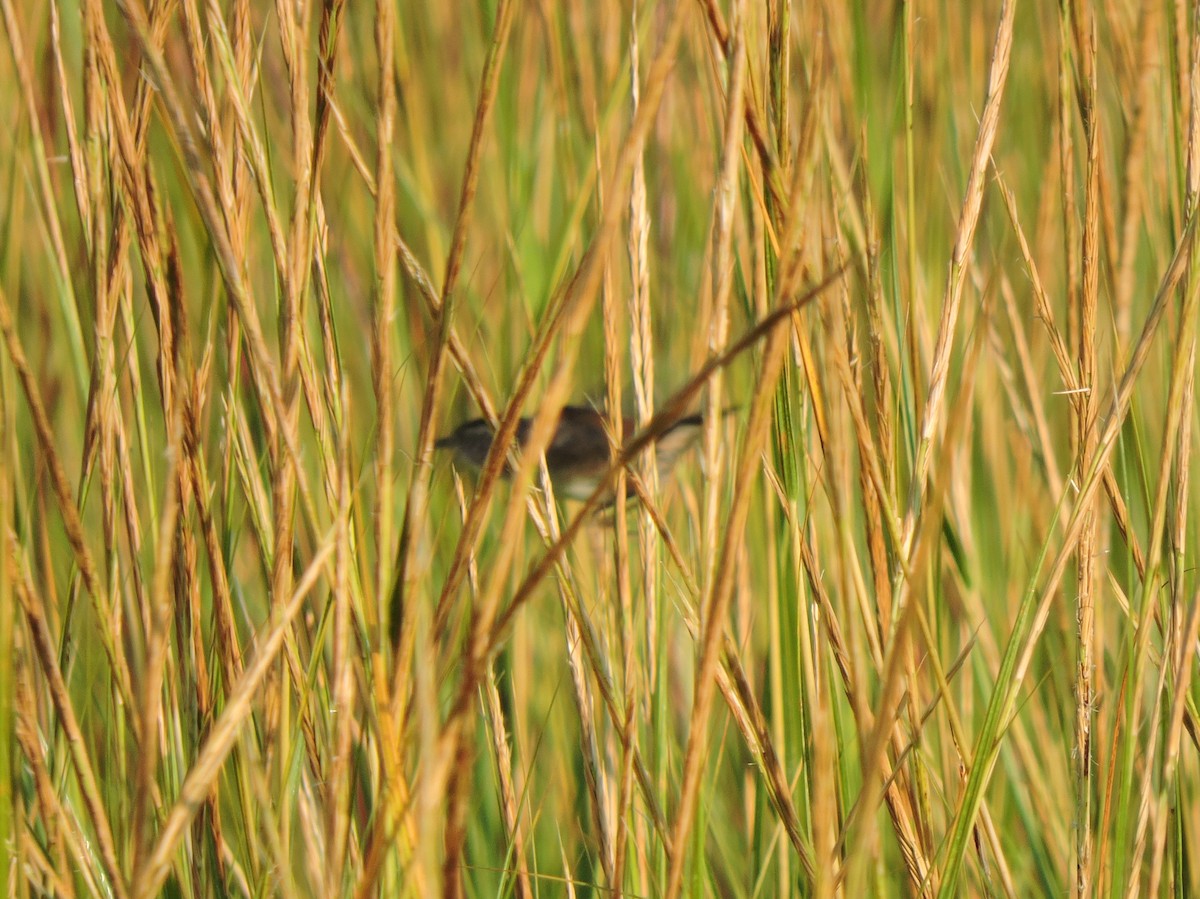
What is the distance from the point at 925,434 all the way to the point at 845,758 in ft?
0.61

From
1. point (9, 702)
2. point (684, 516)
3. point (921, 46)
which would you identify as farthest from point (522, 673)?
point (921, 46)

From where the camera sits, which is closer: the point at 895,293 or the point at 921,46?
the point at 895,293

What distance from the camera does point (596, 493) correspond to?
0.31 m

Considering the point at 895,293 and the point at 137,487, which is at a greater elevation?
the point at 895,293

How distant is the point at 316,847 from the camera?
0.63m

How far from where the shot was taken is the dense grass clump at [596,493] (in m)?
0.38

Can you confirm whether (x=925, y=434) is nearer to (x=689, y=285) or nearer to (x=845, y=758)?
(x=845, y=758)

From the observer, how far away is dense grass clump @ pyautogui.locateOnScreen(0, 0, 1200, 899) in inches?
15.0

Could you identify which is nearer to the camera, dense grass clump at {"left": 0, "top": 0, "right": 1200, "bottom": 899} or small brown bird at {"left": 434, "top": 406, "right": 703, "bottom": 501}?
dense grass clump at {"left": 0, "top": 0, "right": 1200, "bottom": 899}

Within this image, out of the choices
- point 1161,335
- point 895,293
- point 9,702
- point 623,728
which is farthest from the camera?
point 1161,335

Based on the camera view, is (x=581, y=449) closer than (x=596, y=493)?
No

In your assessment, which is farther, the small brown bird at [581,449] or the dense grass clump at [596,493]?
the small brown bird at [581,449]

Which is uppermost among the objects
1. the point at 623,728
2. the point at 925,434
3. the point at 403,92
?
the point at 403,92

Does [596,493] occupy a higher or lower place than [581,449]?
higher
